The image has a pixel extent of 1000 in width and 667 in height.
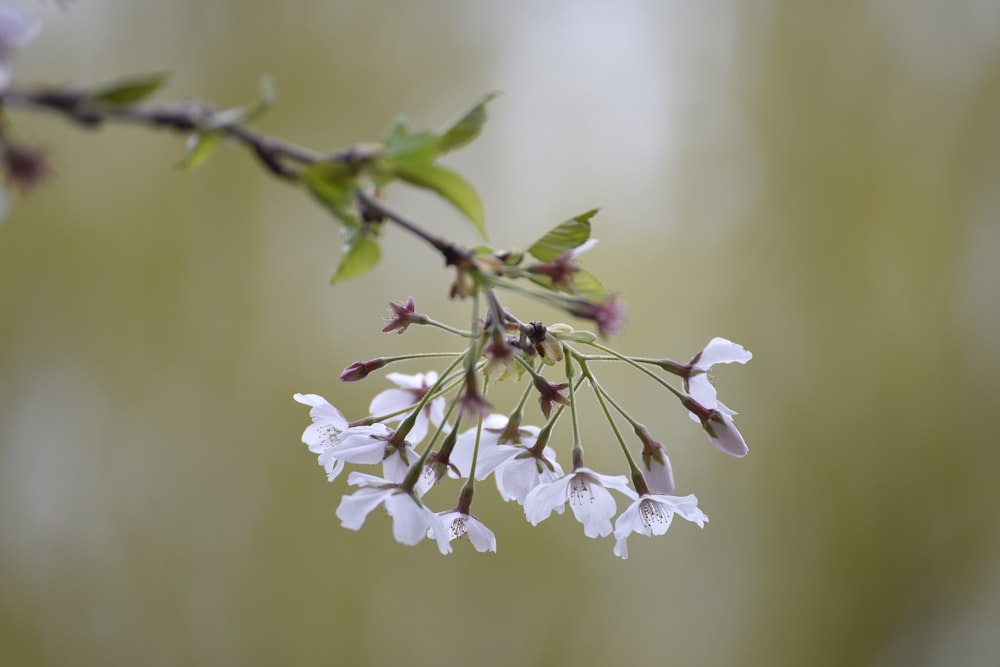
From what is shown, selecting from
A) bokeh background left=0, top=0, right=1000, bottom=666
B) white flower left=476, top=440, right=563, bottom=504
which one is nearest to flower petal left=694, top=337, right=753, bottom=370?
white flower left=476, top=440, right=563, bottom=504

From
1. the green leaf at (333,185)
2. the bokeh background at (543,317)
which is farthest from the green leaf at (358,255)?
the bokeh background at (543,317)

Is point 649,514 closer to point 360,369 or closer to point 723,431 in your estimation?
point 723,431

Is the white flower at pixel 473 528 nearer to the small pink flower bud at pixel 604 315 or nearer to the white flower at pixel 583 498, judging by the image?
the white flower at pixel 583 498

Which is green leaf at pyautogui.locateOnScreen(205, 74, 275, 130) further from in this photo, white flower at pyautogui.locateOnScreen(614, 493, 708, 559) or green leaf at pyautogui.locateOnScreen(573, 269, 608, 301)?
white flower at pyautogui.locateOnScreen(614, 493, 708, 559)

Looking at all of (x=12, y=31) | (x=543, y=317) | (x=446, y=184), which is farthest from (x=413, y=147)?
(x=543, y=317)

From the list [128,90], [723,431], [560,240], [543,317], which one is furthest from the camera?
[543,317]
